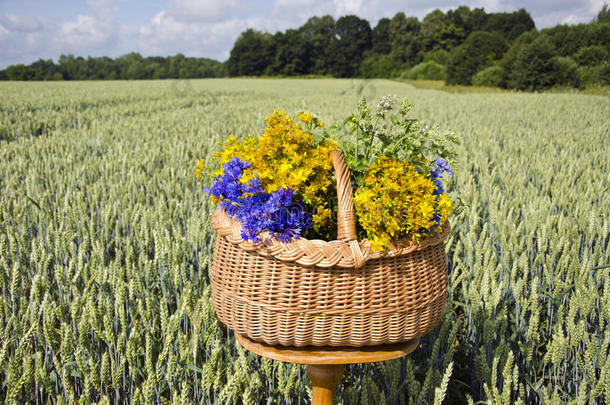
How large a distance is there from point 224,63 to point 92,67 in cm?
1455

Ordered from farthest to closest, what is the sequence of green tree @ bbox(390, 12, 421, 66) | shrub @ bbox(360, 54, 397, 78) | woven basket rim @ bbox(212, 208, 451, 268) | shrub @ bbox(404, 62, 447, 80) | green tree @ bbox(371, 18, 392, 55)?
1. green tree @ bbox(371, 18, 392, 55)
2. green tree @ bbox(390, 12, 421, 66)
3. shrub @ bbox(360, 54, 397, 78)
4. shrub @ bbox(404, 62, 447, 80)
5. woven basket rim @ bbox(212, 208, 451, 268)

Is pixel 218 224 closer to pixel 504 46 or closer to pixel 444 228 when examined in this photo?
A: pixel 444 228

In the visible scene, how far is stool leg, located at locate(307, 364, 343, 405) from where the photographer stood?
1.06 m

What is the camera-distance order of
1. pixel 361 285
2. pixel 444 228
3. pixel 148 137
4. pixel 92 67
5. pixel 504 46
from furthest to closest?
pixel 92 67, pixel 504 46, pixel 148 137, pixel 444 228, pixel 361 285

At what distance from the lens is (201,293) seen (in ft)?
6.07

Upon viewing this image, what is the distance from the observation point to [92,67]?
46531 millimetres

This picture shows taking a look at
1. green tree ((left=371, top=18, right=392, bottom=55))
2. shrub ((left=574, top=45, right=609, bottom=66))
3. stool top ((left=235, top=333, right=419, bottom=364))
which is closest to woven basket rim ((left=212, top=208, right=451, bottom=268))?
stool top ((left=235, top=333, right=419, bottom=364))

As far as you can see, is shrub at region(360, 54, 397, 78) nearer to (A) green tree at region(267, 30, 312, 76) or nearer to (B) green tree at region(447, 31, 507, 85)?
(A) green tree at region(267, 30, 312, 76)

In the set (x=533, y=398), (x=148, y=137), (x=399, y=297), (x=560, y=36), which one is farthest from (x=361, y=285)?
(x=560, y=36)

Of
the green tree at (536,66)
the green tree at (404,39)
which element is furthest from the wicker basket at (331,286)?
the green tree at (404,39)

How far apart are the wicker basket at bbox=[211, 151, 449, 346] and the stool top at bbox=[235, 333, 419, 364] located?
1.1 inches

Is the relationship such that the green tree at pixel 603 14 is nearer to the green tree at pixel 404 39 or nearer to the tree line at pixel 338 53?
the tree line at pixel 338 53

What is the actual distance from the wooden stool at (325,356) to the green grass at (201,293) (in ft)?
0.37

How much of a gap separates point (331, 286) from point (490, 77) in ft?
82.0
